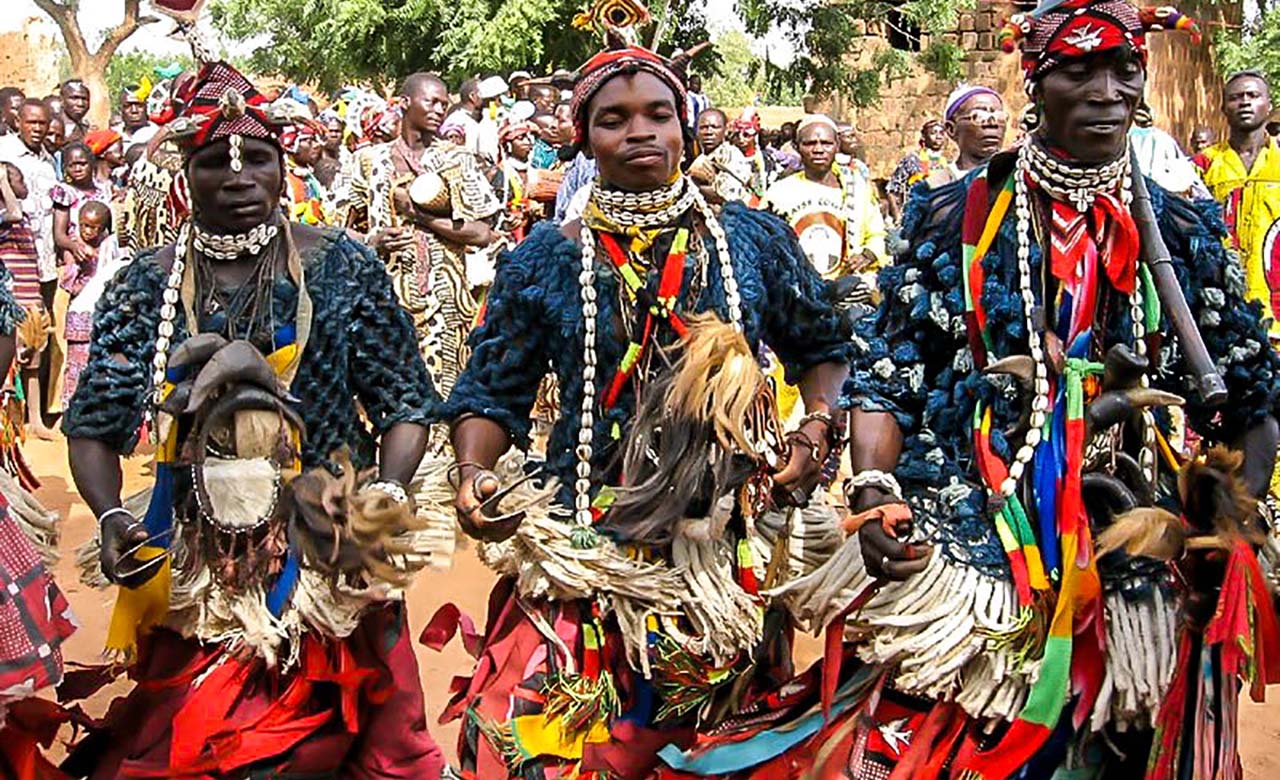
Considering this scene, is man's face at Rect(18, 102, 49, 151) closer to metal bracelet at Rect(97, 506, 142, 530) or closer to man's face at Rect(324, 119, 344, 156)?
man's face at Rect(324, 119, 344, 156)

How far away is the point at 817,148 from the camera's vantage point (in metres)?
9.35

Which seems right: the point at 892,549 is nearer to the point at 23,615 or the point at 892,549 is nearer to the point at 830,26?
the point at 23,615

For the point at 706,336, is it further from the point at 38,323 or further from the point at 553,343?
the point at 38,323

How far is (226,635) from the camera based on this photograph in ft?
12.6

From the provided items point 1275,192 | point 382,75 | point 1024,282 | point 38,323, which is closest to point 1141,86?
point 1024,282

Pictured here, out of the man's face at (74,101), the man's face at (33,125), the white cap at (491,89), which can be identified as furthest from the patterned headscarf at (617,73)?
the man's face at (74,101)

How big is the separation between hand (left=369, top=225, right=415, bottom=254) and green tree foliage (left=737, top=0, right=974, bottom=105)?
49.1ft

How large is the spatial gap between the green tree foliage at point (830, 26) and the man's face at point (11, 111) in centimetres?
1129

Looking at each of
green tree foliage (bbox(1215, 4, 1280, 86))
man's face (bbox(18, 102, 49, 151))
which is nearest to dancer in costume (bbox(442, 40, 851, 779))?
man's face (bbox(18, 102, 49, 151))

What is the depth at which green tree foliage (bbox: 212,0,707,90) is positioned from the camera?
Answer: 74.3 ft

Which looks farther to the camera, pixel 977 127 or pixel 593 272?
pixel 977 127

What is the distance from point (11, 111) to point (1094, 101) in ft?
42.2

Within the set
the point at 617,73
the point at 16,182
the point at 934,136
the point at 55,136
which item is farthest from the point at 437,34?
the point at 617,73

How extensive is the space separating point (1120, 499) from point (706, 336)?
97 cm
